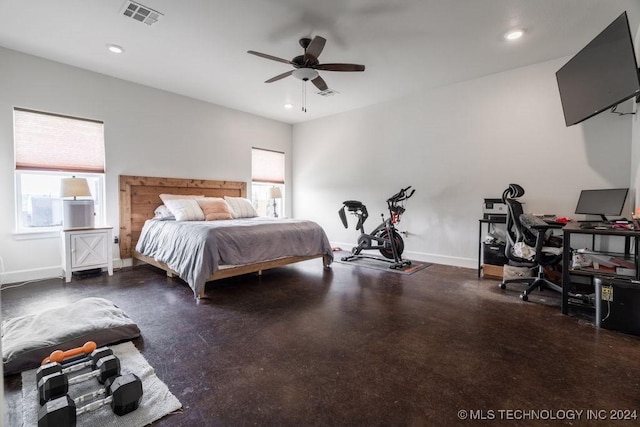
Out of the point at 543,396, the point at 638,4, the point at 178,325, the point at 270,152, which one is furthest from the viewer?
the point at 270,152

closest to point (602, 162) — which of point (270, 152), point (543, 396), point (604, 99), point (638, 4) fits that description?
point (604, 99)

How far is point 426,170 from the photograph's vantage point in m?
4.95

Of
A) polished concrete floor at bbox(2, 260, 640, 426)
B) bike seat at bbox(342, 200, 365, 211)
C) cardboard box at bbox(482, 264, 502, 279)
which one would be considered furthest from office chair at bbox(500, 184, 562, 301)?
bike seat at bbox(342, 200, 365, 211)

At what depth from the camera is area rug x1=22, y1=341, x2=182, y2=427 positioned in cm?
142

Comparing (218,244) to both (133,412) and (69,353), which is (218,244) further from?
(133,412)

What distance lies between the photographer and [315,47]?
9.69 ft

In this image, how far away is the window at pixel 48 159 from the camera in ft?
12.1

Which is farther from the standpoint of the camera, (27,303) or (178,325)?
(27,303)

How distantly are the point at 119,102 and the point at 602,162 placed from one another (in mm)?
6580

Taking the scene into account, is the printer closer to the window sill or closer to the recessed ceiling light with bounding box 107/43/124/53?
the recessed ceiling light with bounding box 107/43/124/53

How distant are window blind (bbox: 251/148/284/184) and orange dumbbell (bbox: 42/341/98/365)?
4.68 meters

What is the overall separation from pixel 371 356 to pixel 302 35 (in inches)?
128

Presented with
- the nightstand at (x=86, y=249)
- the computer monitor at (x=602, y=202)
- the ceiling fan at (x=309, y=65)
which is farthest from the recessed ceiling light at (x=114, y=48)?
the computer monitor at (x=602, y=202)

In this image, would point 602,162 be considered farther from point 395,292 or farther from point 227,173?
point 227,173
